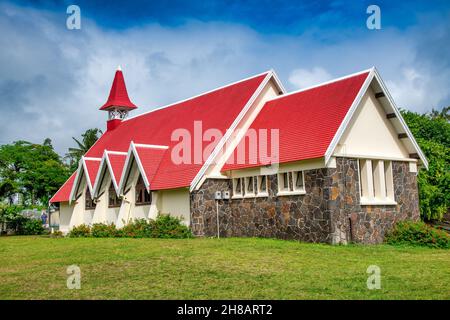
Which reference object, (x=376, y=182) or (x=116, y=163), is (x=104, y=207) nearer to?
(x=116, y=163)

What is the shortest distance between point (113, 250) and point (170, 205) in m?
7.38

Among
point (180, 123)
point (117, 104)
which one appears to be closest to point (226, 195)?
point (180, 123)

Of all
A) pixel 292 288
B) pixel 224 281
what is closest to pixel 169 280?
pixel 224 281

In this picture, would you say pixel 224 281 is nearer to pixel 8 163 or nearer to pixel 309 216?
pixel 309 216

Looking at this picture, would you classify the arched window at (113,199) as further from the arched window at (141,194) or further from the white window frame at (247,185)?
the white window frame at (247,185)

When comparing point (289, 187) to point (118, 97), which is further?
point (118, 97)

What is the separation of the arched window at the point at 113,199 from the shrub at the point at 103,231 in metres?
2.12

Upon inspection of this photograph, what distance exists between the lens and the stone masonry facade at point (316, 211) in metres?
19.1

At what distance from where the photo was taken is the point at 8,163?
144ft

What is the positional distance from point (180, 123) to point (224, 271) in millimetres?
16655

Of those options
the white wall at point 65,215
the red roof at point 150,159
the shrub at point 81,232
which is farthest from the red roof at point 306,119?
the white wall at point 65,215

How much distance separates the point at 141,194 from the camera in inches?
1003

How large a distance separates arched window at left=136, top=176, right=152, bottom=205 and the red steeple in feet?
46.3

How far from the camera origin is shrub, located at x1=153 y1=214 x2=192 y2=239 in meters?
22.1
